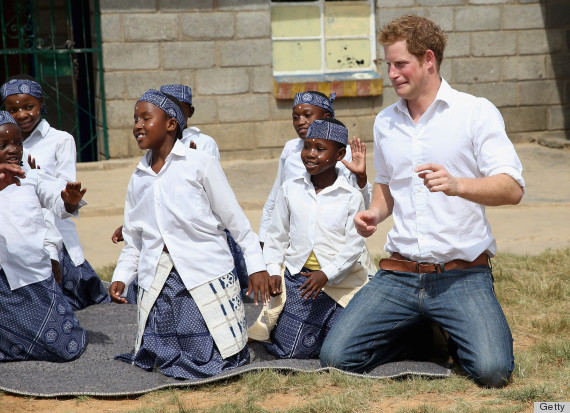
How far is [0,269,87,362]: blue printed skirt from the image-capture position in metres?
4.73

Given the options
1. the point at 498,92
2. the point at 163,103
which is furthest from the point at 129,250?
the point at 498,92

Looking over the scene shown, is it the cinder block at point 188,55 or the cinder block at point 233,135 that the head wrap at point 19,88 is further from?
the cinder block at point 233,135

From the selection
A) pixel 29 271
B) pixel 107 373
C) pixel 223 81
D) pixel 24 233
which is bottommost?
pixel 107 373

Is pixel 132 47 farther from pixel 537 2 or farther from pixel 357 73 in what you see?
pixel 537 2

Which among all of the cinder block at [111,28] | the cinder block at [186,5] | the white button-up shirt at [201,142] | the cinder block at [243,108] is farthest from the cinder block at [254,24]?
the white button-up shirt at [201,142]

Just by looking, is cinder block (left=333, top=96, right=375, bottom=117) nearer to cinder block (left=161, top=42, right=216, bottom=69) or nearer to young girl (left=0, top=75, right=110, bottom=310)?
cinder block (left=161, top=42, right=216, bottom=69)

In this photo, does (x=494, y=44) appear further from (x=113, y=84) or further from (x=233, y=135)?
(x=113, y=84)

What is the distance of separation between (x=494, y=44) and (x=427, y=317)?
299 inches

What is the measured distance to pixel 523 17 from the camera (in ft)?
37.3

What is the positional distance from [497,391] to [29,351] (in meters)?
2.55

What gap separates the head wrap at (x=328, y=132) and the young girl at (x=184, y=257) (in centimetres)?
67

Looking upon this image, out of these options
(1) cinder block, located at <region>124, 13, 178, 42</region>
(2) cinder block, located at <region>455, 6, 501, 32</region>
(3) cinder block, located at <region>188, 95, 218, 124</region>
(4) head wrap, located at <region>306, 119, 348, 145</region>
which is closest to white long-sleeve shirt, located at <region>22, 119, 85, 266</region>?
(4) head wrap, located at <region>306, 119, 348, 145</region>

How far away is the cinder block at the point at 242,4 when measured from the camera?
34.3 ft

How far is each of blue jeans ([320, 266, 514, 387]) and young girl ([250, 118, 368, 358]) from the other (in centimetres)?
22
